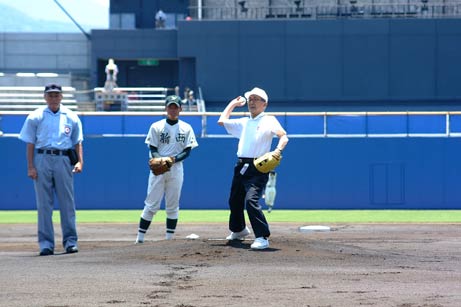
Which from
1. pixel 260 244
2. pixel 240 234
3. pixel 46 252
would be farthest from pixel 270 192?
pixel 260 244

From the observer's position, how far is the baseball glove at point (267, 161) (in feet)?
43.3

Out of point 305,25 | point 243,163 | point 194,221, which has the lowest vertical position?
point 194,221

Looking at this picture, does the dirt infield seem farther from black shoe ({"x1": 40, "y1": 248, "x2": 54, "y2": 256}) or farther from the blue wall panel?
the blue wall panel

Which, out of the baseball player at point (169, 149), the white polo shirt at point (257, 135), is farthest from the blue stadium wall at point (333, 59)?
the white polo shirt at point (257, 135)

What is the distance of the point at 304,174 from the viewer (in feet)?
83.1

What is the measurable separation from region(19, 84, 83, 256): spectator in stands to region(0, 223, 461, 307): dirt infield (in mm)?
378

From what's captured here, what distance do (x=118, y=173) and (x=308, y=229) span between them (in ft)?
25.8

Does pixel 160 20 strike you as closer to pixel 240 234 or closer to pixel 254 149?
pixel 240 234

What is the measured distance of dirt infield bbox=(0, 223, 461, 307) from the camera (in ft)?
31.2

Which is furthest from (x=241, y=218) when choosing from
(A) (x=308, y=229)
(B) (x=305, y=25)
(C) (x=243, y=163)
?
(B) (x=305, y=25)

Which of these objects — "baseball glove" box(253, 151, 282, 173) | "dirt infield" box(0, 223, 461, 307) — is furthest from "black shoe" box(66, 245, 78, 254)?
"baseball glove" box(253, 151, 282, 173)

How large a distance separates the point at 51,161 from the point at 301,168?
12.1 m

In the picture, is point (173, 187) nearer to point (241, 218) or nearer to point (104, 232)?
point (241, 218)

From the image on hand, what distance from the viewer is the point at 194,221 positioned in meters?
21.3
